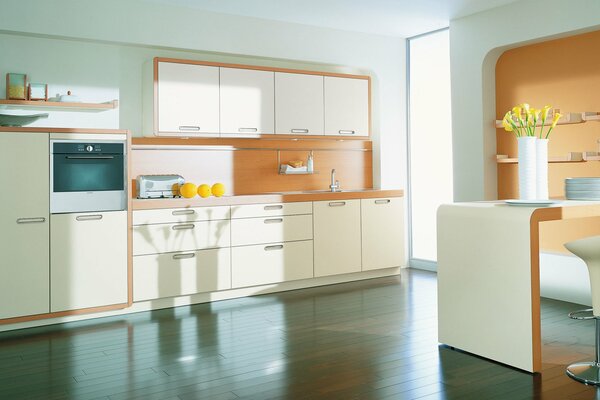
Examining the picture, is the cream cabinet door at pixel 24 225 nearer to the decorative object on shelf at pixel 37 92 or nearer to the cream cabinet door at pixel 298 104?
the decorative object on shelf at pixel 37 92

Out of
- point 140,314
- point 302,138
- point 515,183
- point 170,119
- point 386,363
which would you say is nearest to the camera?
point 386,363

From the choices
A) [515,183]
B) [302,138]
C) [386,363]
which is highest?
[302,138]

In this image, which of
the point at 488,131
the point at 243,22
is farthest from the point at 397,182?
the point at 243,22

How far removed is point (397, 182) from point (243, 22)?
2562 mm

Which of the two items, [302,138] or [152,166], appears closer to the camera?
[152,166]

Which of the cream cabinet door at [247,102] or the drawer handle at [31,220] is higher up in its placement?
the cream cabinet door at [247,102]

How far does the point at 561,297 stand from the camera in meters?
5.18

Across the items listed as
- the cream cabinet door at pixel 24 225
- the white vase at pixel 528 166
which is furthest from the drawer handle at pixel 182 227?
the white vase at pixel 528 166

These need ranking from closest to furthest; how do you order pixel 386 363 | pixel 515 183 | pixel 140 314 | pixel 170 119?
pixel 386 363, pixel 140 314, pixel 170 119, pixel 515 183

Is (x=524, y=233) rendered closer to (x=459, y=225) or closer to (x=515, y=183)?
(x=459, y=225)

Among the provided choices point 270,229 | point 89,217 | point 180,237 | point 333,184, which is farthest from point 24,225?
point 333,184

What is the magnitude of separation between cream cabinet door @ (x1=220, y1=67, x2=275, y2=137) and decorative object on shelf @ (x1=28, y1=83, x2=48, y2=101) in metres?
1.54

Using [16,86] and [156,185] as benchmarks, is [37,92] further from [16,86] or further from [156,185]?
[156,185]

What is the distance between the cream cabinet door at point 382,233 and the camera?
20.3 ft
